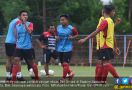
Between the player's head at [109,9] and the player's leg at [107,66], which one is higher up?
the player's head at [109,9]

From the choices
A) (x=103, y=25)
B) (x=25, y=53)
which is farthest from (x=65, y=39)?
(x=103, y=25)

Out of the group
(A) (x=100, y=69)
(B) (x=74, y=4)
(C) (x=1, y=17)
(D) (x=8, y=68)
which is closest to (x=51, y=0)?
(B) (x=74, y=4)

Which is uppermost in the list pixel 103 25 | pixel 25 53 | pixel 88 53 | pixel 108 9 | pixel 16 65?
pixel 108 9

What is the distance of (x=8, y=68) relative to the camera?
15414 mm

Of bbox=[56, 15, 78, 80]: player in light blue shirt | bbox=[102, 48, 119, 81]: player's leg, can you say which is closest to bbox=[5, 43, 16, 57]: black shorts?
bbox=[56, 15, 78, 80]: player in light blue shirt

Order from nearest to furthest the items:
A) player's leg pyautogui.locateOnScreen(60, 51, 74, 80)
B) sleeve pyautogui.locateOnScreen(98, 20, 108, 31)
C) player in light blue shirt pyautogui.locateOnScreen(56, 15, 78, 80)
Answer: sleeve pyautogui.locateOnScreen(98, 20, 108, 31) < player's leg pyautogui.locateOnScreen(60, 51, 74, 80) < player in light blue shirt pyautogui.locateOnScreen(56, 15, 78, 80)

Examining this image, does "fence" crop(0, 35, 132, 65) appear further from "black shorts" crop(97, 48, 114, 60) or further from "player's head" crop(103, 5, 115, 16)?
"player's head" crop(103, 5, 115, 16)

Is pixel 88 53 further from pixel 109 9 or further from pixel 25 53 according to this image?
pixel 109 9

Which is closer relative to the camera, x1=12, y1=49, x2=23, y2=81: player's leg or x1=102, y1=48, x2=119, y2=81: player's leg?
x1=102, y1=48, x2=119, y2=81: player's leg

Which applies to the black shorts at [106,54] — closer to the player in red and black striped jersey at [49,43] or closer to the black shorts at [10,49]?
the black shorts at [10,49]

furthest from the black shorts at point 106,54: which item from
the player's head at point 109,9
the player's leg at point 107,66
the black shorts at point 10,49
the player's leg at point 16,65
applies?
the black shorts at point 10,49

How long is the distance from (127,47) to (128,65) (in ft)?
3.22

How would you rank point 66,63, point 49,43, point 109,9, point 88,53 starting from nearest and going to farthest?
point 109,9
point 66,63
point 49,43
point 88,53

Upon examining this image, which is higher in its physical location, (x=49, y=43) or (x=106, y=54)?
(x=106, y=54)
